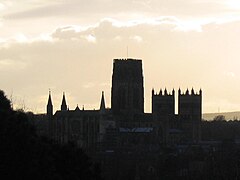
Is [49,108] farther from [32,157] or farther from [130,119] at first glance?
[32,157]

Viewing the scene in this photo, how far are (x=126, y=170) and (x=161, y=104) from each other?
208 ft

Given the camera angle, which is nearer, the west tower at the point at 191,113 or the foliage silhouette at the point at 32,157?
the foliage silhouette at the point at 32,157

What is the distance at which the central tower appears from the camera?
559 feet

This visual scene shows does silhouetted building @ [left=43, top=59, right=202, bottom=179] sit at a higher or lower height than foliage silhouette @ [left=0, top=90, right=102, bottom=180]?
higher

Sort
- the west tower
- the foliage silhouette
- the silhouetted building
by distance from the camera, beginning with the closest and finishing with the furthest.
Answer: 1. the foliage silhouette
2. the silhouetted building
3. the west tower

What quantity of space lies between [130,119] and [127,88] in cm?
497

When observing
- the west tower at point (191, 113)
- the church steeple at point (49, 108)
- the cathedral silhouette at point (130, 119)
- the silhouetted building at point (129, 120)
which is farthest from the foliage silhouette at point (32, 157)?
the west tower at point (191, 113)

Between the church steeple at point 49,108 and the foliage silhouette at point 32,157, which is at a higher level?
the church steeple at point 49,108

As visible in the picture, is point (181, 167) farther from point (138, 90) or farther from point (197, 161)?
point (138, 90)

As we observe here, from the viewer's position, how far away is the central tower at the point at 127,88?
6713 inches

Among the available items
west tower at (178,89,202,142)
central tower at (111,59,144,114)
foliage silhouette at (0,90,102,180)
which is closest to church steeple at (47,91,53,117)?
central tower at (111,59,144,114)

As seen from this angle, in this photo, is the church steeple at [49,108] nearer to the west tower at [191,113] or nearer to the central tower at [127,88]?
the central tower at [127,88]

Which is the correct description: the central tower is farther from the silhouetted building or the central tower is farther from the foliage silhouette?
the foliage silhouette

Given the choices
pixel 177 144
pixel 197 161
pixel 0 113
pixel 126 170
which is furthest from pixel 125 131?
pixel 0 113
